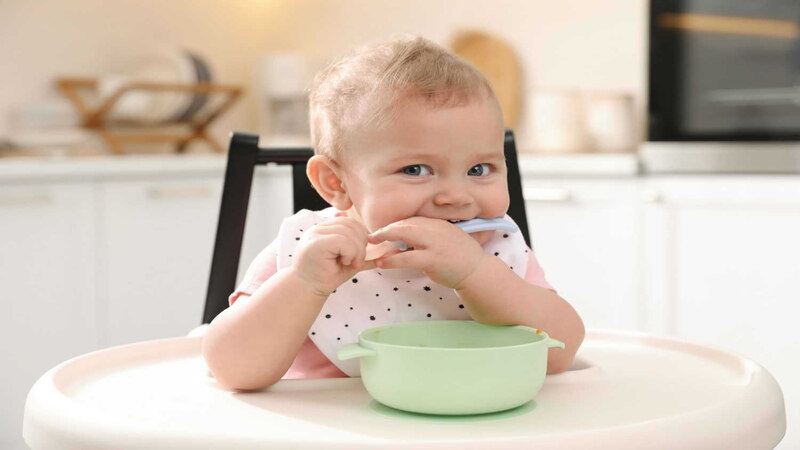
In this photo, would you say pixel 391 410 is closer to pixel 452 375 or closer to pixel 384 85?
pixel 452 375

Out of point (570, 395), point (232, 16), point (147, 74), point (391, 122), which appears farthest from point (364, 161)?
point (232, 16)

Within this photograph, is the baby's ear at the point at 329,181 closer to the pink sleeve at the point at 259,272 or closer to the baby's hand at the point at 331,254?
the pink sleeve at the point at 259,272

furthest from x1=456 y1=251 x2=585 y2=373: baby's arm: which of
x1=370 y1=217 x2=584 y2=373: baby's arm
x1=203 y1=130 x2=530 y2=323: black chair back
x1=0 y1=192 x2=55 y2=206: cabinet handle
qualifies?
x1=0 y1=192 x2=55 y2=206: cabinet handle

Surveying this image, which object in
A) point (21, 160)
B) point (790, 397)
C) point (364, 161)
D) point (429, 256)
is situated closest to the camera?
point (429, 256)

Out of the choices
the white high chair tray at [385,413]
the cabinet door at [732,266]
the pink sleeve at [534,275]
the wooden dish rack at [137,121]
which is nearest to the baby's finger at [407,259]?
the white high chair tray at [385,413]

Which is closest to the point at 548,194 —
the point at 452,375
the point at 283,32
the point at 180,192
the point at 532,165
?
the point at 532,165

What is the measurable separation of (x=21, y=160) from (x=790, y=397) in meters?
2.00

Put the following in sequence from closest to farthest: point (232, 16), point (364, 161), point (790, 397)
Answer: point (364, 161)
point (790, 397)
point (232, 16)

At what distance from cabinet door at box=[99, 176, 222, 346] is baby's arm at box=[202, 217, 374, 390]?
6.56 ft

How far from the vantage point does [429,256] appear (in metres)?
0.78

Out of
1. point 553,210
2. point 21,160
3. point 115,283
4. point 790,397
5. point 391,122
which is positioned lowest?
point 790,397

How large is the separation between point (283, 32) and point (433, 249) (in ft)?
10.5

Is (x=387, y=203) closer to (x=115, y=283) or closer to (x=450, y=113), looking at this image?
(x=450, y=113)

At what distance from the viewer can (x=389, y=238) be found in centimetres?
79
